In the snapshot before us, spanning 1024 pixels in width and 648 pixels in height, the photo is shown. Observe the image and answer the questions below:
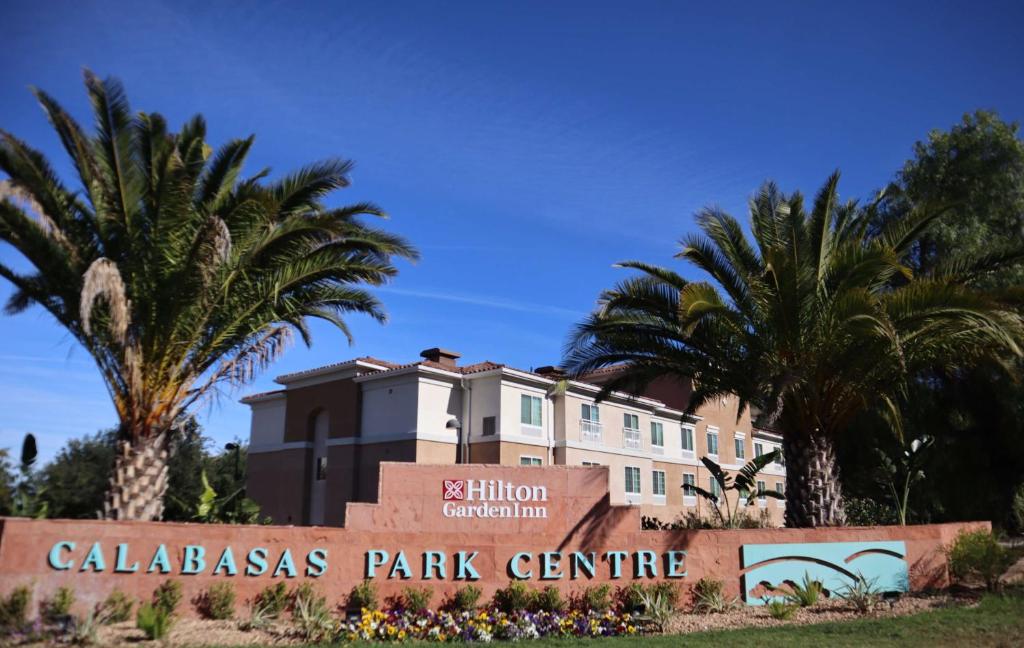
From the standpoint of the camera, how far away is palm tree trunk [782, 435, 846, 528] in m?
15.9

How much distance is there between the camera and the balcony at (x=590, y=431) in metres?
39.9

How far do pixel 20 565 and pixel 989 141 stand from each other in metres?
29.2

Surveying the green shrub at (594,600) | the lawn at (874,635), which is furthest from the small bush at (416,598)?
the green shrub at (594,600)

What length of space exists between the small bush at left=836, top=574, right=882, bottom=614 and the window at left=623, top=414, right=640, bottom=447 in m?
26.9

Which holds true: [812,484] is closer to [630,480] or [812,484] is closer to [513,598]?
[513,598]

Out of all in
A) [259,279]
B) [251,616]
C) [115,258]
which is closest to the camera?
[251,616]

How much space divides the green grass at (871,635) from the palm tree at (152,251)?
224 inches

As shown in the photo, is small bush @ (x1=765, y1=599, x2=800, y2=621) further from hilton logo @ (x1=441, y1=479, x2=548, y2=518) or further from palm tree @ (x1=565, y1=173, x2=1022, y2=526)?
hilton logo @ (x1=441, y1=479, x2=548, y2=518)

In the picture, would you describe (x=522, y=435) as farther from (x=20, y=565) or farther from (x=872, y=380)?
(x=20, y=565)

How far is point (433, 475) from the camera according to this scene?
14.3 m

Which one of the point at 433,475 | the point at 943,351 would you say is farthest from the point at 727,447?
the point at 433,475

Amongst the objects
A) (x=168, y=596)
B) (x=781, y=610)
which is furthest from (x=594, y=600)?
(x=168, y=596)

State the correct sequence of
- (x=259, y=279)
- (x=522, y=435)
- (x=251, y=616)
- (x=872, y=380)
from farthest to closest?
(x=522, y=435) < (x=872, y=380) < (x=259, y=279) < (x=251, y=616)

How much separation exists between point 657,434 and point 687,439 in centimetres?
349
